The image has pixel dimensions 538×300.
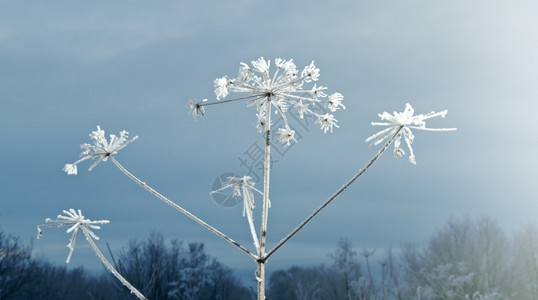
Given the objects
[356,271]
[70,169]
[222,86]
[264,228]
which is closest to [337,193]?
[264,228]

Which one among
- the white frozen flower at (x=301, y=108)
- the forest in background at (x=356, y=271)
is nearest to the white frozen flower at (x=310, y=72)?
the white frozen flower at (x=301, y=108)

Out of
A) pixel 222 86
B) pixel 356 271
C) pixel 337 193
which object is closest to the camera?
pixel 337 193

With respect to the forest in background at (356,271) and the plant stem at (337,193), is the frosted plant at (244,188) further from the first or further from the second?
the forest in background at (356,271)

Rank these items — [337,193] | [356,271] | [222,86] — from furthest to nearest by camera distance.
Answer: [356,271] < [222,86] < [337,193]

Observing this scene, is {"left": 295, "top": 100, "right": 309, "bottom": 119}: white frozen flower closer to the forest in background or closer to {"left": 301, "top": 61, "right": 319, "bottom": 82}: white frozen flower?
{"left": 301, "top": 61, "right": 319, "bottom": 82}: white frozen flower

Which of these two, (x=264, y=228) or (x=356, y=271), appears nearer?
(x=264, y=228)

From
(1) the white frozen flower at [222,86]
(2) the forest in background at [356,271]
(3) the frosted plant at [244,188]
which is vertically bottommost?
(3) the frosted plant at [244,188]

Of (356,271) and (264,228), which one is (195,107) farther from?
(356,271)

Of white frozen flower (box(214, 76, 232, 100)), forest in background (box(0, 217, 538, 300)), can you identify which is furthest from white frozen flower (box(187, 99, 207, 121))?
forest in background (box(0, 217, 538, 300))

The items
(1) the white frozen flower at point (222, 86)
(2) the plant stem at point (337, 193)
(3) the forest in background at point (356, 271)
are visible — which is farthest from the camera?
(3) the forest in background at point (356, 271)

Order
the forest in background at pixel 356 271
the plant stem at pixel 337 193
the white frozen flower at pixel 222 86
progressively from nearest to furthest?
1. the plant stem at pixel 337 193
2. the white frozen flower at pixel 222 86
3. the forest in background at pixel 356 271

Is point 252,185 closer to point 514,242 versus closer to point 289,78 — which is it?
point 289,78

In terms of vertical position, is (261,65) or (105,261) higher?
(261,65)

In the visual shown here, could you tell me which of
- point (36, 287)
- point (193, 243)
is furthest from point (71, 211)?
point (193, 243)
